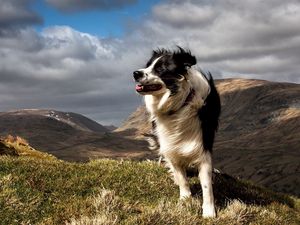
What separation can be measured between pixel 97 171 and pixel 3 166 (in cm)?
278

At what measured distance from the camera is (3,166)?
488 inches

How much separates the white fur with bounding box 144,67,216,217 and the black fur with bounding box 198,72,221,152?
113 mm

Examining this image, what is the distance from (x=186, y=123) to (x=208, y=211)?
7.07 feet

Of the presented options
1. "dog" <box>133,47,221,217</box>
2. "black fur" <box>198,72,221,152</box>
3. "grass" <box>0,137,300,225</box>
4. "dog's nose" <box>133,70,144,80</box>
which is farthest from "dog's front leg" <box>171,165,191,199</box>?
"dog's nose" <box>133,70,144,80</box>

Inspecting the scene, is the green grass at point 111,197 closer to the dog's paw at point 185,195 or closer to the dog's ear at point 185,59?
the dog's paw at point 185,195

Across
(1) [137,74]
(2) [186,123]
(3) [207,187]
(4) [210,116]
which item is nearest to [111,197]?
(3) [207,187]

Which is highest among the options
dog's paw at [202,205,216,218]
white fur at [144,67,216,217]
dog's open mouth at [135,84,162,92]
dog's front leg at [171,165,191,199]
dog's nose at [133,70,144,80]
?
dog's nose at [133,70,144,80]

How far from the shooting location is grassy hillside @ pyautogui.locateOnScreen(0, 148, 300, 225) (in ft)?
30.2

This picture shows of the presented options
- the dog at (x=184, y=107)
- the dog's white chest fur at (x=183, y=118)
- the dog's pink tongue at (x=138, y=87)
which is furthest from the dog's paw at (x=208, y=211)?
the dog's pink tongue at (x=138, y=87)

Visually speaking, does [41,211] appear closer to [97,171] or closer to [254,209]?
[97,171]

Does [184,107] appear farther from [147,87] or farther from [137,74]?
[137,74]

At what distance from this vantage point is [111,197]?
397 inches

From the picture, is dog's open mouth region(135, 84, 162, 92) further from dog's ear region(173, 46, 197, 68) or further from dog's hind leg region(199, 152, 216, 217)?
dog's hind leg region(199, 152, 216, 217)

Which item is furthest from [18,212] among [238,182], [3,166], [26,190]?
[238,182]
